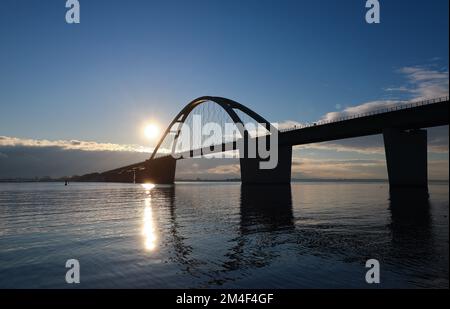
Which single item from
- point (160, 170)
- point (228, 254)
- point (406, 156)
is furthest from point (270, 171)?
point (160, 170)

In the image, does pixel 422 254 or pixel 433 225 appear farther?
pixel 433 225

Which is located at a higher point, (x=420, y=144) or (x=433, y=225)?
(x=420, y=144)

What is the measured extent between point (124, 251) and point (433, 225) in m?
19.9

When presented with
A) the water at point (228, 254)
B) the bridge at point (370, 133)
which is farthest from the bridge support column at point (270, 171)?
the water at point (228, 254)

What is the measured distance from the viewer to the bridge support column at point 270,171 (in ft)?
333

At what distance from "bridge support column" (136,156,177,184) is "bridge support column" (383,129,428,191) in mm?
107286

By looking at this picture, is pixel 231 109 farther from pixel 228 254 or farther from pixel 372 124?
pixel 228 254

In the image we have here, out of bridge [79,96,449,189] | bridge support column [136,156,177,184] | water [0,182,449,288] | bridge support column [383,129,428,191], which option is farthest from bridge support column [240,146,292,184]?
water [0,182,449,288]

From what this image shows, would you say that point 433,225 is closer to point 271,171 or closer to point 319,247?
point 319,247

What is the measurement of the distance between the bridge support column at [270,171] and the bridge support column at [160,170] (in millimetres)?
61496

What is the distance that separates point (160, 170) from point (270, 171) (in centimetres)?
8759

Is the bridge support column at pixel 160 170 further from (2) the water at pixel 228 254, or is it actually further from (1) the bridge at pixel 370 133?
(2) the water at pixel 228 254
